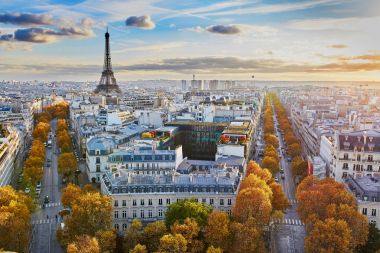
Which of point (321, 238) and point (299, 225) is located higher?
point (321, 238)

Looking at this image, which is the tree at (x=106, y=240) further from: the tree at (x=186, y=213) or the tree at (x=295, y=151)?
the tree at (x=295, y=151)

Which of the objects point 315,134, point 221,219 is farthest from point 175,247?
point 315,134

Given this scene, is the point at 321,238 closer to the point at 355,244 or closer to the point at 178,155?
the point at 355,244

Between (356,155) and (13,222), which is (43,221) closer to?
(13,222)

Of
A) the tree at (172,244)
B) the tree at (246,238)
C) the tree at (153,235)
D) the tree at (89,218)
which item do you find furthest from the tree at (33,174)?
the tree at (246,238)

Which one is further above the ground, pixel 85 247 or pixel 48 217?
pixel 85 247

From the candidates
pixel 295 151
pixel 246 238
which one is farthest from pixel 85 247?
pixel 295 151
